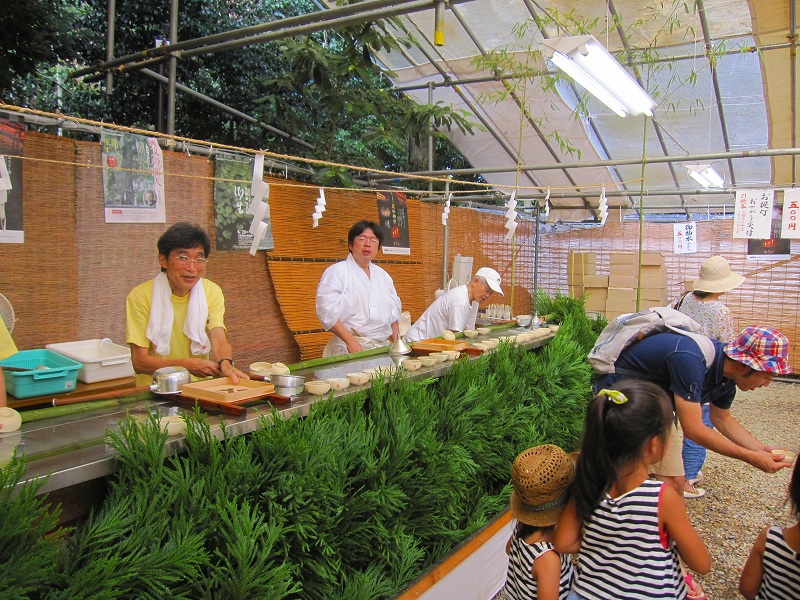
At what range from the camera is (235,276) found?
4.97m

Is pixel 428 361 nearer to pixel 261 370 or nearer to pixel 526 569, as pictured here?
pixel 261 370

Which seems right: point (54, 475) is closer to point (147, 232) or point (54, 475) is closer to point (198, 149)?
point (147, 232)

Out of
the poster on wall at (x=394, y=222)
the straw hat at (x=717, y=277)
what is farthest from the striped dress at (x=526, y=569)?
the poster on wall at (x=394, y=222)

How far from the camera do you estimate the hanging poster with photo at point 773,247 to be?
8797 millimetres

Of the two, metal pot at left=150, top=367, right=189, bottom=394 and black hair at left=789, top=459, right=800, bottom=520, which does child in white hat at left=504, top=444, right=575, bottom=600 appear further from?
metal pot at left=150, top=367, right=189, bottom=394

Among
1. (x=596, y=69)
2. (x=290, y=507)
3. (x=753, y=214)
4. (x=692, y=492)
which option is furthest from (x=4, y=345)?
(x=753, y=214)

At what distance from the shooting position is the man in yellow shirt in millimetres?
2881

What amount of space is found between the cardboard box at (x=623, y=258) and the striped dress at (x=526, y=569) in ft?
27.7

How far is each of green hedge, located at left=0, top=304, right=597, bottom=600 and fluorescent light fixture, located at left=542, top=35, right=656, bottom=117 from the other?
6.37 ft

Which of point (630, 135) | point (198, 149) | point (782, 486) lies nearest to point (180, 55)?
point (198, 149)

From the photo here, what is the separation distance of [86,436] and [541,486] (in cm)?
141

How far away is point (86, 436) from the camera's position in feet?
5.80

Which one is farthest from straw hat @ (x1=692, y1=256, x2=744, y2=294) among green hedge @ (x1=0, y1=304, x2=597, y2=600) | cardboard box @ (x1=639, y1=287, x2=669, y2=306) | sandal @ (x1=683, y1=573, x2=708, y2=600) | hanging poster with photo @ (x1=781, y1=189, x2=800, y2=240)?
cardboard box @ (x1=639, y1=287, x2=669, y2=306)

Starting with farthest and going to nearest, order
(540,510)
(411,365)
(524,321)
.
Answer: (524,321) < (411,365) < (540,510)
